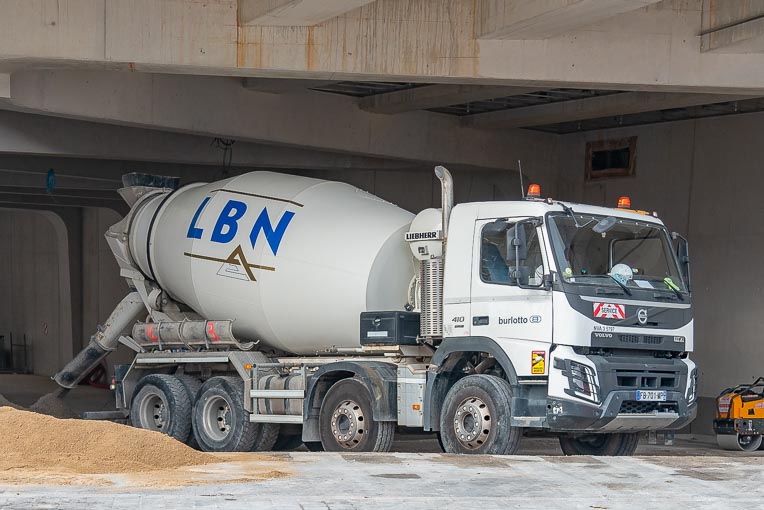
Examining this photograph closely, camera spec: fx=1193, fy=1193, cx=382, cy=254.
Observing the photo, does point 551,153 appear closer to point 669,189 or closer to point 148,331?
point 669,189

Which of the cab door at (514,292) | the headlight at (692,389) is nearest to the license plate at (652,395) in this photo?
the headlight at (692,389)

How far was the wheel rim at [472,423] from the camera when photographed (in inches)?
484

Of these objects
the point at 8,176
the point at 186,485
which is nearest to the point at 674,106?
the point at 186,485

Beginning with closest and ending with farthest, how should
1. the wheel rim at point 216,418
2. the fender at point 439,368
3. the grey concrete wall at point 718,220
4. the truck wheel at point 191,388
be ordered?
the fender at point 439,368 < the wheel rim at point 216,418 < the truck wheel at point 191,388 < the grey concrete wall at point 718,220

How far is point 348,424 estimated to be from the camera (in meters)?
13.7

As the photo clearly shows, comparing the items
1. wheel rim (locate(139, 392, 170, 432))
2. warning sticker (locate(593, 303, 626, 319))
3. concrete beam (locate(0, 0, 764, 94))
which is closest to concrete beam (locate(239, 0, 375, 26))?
concrete beam (locate(0, 0, 764, 94))

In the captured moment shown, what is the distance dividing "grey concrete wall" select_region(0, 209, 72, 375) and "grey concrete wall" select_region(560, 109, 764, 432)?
20.2m

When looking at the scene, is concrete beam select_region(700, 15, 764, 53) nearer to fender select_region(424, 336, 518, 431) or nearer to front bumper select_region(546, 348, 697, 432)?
front bumper select_region(546, 348, 697, 432)

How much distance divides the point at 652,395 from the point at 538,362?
137 cm

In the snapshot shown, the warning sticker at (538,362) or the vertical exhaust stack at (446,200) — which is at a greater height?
the vertical exhaust stack at (446,200)

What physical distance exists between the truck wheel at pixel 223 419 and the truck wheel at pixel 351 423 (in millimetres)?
1438

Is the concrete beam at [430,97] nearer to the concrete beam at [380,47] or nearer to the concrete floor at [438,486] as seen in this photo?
the concrete beam at [380,47]

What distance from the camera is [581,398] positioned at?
11930 mm

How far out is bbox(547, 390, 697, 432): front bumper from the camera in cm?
1192
